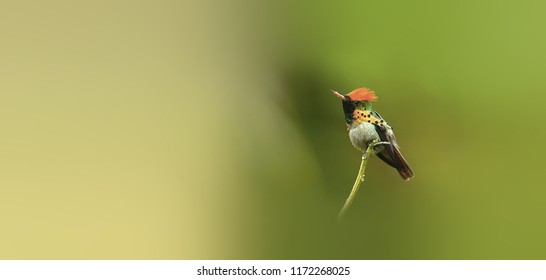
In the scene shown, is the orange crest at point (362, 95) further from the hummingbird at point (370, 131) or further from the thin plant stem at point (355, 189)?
the thin plant stem at point (355, 189)

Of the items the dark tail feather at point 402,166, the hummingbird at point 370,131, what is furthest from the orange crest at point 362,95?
the dark tail feather at point 402,166

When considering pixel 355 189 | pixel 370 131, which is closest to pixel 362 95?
pixel 370 131

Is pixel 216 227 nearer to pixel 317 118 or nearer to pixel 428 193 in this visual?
pixel 317 118

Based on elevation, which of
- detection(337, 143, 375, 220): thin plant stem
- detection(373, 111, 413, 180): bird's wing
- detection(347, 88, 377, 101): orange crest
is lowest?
detection(337, 143, 375, 220): thin plant stem

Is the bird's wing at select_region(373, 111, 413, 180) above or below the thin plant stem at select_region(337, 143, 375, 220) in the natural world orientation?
above

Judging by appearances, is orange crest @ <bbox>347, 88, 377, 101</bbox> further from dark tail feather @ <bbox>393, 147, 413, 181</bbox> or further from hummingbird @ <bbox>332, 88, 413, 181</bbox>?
dark tail feather @ <bbox>393, 147, 413, 181</bbox>

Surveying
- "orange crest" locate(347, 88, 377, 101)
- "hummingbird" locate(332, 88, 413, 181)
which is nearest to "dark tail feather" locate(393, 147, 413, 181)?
"hummingbird" locate(332, 88, 413, 181)

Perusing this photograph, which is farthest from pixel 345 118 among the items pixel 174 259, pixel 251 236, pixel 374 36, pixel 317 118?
pixel 174 259
